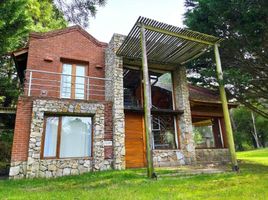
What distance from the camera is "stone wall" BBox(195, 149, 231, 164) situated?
34.7ft

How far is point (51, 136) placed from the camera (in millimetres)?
8359

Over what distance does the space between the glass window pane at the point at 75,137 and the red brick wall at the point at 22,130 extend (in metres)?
1.28

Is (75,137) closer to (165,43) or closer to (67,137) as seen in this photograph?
(67,137)

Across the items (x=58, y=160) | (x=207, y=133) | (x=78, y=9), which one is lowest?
(x=58, y=160)

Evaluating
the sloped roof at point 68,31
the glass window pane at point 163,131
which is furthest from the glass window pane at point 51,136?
the glass window pane at point 163,131

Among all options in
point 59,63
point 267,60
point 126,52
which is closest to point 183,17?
point 126,52

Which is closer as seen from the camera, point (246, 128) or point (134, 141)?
point (134, 141)

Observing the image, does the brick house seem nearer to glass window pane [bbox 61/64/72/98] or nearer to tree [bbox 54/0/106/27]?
glass window pane [bbox 61/64/72/98]

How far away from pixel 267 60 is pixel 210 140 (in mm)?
4873

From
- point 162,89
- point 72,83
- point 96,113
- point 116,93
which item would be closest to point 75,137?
point 96,113

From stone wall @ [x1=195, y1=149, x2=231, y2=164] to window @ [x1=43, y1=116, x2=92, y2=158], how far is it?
5.50 m

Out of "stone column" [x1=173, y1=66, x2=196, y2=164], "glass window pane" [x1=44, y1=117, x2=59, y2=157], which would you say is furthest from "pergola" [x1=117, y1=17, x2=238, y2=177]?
"glass window pane" [x1=44, y1=117, x2=59, y2=157]

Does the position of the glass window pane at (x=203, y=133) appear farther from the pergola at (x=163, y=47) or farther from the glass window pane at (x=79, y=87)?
the glass window pane at (x=79, y=87)

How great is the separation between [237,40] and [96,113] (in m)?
7.23
